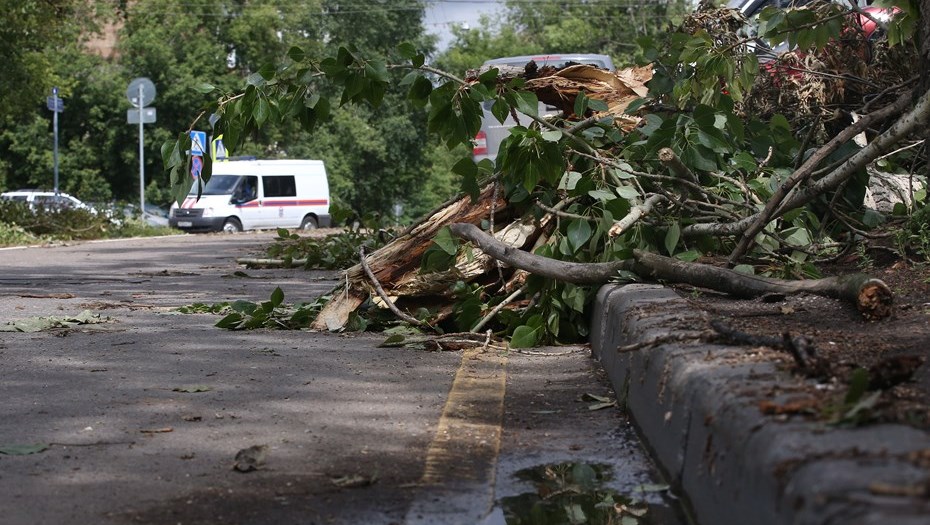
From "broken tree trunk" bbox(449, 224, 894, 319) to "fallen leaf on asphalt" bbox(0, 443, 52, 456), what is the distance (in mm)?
2921

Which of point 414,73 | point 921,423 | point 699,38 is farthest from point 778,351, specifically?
point 699,38

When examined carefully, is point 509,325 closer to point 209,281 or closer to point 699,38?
point 699,38

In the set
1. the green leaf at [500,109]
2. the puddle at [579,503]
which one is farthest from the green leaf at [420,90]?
the puddle at [579,503]

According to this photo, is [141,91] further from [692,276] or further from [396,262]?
[692,276]

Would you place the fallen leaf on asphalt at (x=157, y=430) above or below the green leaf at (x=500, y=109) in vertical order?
below

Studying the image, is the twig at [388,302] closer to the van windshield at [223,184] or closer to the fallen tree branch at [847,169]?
the fallen tree branch at [847,169]

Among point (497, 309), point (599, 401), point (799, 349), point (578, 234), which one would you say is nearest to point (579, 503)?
point (799, 349)

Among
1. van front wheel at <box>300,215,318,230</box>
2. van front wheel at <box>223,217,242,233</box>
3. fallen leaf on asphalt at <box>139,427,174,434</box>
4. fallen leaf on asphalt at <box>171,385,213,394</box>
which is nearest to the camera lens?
fallen leaf on asphalt at <box>139,427,174,434</box>

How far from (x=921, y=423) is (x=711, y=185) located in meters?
4.58

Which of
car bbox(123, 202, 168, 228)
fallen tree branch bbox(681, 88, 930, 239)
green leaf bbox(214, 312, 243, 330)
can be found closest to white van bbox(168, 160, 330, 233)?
car bbox(123, 202, 168, 228)

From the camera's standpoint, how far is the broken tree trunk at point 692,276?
4316 mm

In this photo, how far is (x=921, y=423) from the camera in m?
2.36

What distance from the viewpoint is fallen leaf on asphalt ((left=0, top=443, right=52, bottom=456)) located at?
3.73m

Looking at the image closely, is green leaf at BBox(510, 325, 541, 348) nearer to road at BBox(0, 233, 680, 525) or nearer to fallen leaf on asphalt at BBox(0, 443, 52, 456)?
road at BBox(0, 233, 680, 525)
